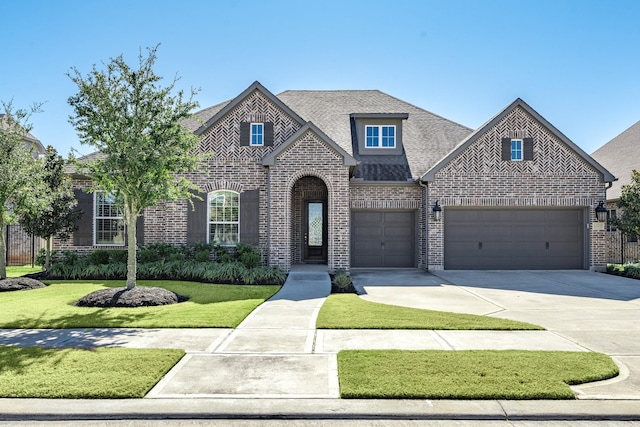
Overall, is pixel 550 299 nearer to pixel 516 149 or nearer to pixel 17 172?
pixel 516 149

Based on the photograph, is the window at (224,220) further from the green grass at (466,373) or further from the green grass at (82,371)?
the green grass at (466,373)

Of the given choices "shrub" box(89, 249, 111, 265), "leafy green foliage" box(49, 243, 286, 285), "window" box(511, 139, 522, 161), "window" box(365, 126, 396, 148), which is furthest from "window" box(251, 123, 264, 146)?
"window" box(511, 139, 522, 161)

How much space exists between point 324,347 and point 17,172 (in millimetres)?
10968

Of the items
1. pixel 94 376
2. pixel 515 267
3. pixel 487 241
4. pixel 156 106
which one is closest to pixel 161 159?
pixel 156 106

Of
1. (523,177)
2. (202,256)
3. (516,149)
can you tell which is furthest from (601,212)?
(202,256)

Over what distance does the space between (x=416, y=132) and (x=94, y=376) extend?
16.8 m

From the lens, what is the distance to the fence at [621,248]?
65.7 feet

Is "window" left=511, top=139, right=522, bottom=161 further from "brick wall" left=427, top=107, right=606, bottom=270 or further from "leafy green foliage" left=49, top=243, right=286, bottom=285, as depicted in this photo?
"leafy green foliage" left=49, top=243, right=286, bottom=285

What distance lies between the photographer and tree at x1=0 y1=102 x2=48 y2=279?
11961mm

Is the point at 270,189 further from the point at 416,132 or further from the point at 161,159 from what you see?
the point at 416,132

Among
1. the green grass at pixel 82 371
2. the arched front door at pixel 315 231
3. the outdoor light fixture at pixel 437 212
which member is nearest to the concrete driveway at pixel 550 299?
the outdoor light fixture at pixel 437 212

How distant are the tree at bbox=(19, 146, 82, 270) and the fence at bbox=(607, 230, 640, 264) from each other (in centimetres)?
2339

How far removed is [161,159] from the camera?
9758 millimetres

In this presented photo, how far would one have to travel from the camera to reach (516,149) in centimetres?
1588
